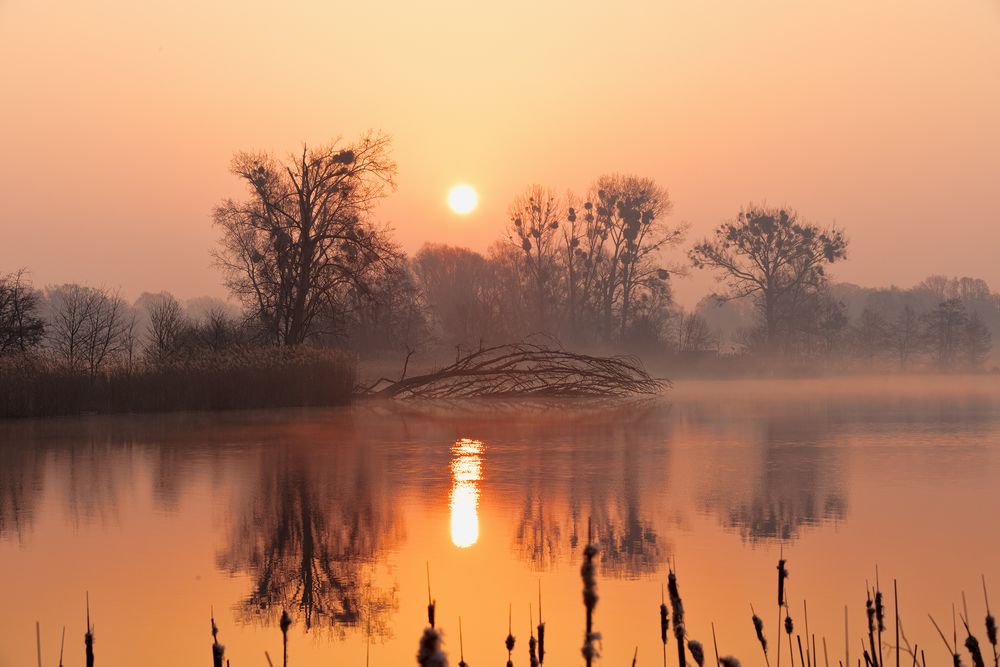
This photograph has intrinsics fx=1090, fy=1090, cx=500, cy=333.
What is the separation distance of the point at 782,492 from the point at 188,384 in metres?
18.0

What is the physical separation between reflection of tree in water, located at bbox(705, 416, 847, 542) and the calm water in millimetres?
61

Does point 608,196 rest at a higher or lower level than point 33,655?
higher

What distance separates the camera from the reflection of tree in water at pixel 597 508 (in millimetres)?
8742

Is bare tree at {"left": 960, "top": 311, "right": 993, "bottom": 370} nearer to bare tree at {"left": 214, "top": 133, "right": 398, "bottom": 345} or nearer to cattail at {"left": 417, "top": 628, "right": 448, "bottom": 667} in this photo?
bare tree at {"left": 214, "top": 133, "right": 398, "bottom": 345}

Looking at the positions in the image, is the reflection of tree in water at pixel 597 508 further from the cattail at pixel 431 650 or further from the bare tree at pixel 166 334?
the bare tree at pixel 166 334

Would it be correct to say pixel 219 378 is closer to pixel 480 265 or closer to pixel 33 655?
pixel 33 655

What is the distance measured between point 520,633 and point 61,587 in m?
3.54

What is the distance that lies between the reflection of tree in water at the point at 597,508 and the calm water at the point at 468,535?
0.05 m

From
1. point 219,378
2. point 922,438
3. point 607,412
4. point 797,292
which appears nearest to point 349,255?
point 219,378

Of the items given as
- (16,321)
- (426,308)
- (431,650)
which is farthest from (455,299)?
(431,650)

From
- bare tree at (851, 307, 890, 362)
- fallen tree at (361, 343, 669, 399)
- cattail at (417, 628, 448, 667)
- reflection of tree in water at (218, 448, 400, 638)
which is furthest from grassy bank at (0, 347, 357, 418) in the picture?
bare tree at (851, 307, 890, 362)

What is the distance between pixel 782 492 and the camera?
12523 millimetres

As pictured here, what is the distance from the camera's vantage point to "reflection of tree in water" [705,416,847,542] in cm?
1032

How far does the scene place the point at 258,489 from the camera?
13141mm
